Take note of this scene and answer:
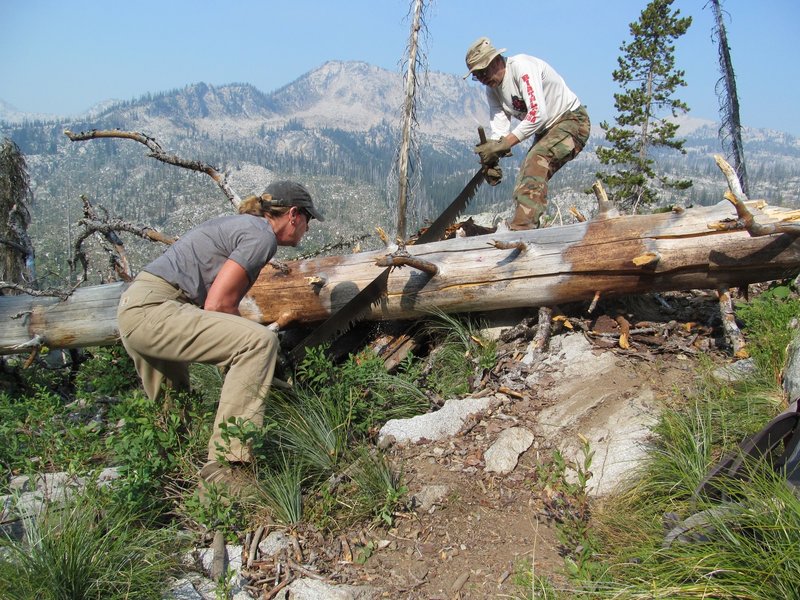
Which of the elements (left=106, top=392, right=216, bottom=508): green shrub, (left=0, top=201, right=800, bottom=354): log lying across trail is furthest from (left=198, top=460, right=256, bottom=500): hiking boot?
(left=0, top=201, right=800, bottom=354): log lying across trail

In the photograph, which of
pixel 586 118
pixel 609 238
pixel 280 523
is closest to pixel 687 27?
pixel 586 118

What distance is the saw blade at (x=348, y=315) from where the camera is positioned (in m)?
5.76

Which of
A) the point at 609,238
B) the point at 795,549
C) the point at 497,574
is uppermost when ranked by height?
the point at 609,238

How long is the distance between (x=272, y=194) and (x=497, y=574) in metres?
3.06

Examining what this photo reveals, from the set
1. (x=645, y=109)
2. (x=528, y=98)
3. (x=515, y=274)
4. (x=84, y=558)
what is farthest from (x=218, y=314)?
(x=645, y=109)

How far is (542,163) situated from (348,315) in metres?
2.72

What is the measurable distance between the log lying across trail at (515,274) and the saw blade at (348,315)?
0.14 m

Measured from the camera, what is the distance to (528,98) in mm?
6074

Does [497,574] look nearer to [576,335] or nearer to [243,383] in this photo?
[243,383]

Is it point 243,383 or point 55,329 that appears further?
point 55,329

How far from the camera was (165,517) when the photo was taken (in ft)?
13.1

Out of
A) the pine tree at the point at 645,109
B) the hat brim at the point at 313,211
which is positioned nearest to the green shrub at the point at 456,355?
the hat brim at the point at 313,211

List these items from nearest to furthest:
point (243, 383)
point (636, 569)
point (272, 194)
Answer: point (636, 569), point (243, 383), point (272, 194)

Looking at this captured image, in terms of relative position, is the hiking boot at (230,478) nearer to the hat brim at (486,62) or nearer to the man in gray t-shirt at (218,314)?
the man in gray t-shirt at (218,314)
